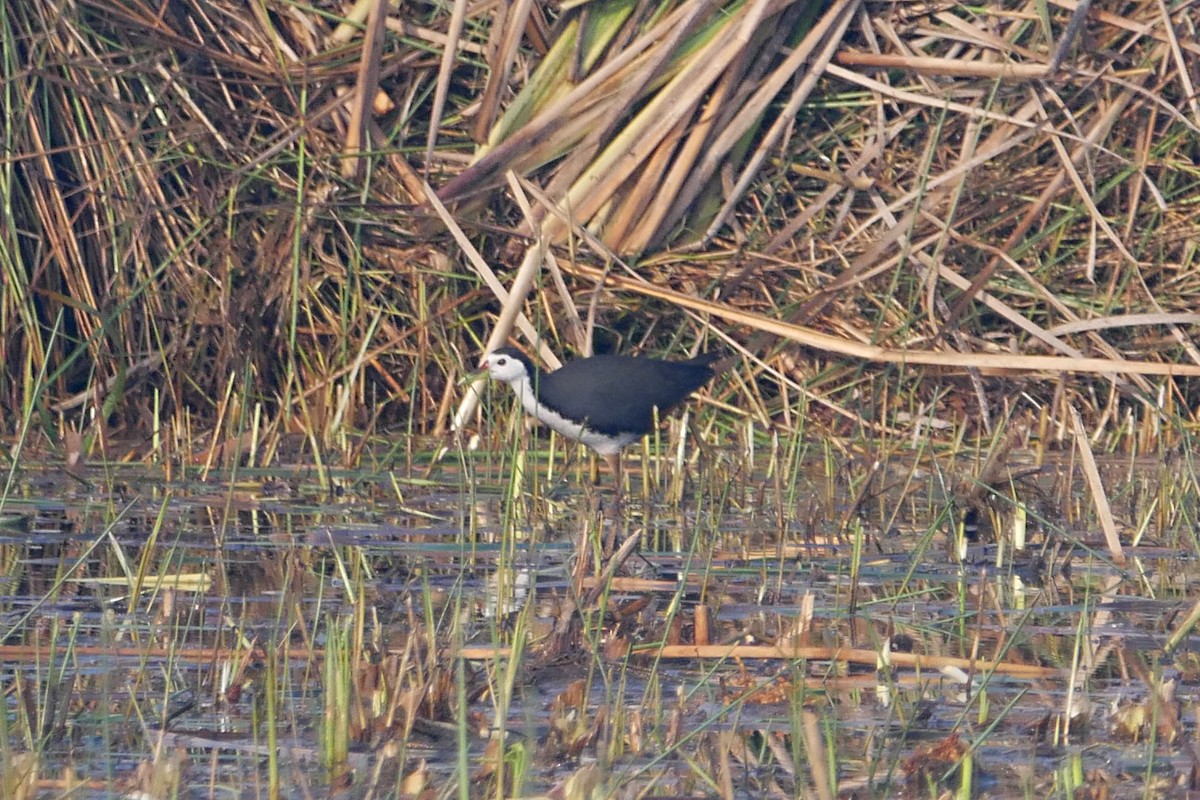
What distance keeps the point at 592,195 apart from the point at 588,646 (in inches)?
124

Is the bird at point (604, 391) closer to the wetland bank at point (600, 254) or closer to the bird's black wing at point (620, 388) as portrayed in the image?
the bird's black wing at point (620, 388)

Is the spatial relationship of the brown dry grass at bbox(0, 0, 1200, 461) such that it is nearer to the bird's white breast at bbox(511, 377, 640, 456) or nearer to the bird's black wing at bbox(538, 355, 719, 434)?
the bird's black wing at bbox(538, 355, 719, 434)

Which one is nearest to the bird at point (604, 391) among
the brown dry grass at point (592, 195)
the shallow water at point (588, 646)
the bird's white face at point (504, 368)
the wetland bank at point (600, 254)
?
the bird's white face at point (504, 368)

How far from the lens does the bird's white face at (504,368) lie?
223 inches

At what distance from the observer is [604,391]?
5.57m

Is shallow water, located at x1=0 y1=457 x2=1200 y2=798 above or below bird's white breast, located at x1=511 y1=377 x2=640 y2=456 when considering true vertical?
below

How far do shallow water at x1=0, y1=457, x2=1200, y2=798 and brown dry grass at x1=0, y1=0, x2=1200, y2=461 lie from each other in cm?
123

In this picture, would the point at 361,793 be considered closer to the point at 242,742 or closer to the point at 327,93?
the point at 242,742

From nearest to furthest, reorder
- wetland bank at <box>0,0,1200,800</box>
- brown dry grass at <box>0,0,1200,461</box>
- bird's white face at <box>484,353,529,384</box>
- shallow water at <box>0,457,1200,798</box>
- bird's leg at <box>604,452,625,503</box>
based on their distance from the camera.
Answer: shallow water at <box>0,457,1200,798</box> → wetland bank at <box>0,0,1200,800</box> → bird's leg at <box>604,452,625,503</box> → bird's white face at <box>484,353,529,384</box> → brown dry grass at <box>0,0,1200,461</box>

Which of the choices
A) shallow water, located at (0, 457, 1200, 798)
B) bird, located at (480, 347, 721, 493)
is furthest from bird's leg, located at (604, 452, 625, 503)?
shallow water, located at (0, 457, 1200, 798)

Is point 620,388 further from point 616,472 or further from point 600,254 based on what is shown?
point 600,254

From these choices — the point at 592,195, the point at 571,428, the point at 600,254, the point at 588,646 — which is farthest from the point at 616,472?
the point at 588,646

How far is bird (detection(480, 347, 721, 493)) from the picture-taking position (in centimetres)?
554

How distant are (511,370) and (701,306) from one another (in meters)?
0.64
